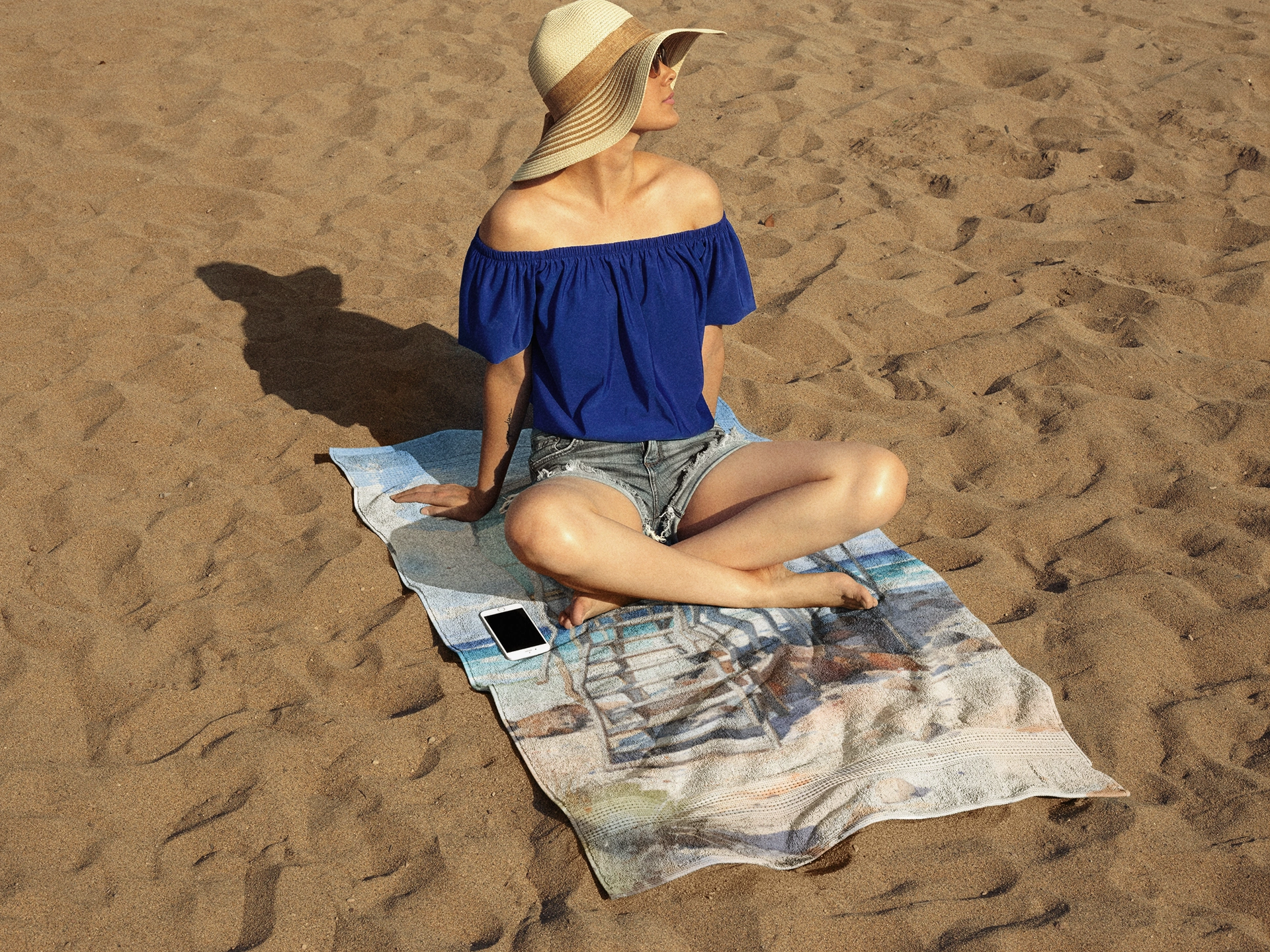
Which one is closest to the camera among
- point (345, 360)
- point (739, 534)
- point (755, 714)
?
point (755, 714)

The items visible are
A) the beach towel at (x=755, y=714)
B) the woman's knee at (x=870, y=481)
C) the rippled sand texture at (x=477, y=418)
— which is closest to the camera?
the rippled sand texture at (x=477, y=418)

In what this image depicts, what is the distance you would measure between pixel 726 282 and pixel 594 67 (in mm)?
655

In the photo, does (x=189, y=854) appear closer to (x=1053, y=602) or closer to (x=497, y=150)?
(x=1053, y=602)

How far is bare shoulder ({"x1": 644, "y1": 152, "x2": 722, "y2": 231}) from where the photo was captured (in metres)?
2.81

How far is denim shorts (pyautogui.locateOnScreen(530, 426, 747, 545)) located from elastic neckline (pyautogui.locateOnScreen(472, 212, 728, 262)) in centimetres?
47

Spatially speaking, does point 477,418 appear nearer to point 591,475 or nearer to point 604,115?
point 591,475

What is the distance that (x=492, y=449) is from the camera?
2.95 metres

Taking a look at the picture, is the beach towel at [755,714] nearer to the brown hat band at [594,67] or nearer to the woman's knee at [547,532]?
the woman's knee at [547,532]

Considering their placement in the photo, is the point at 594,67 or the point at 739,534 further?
the point at 739,534

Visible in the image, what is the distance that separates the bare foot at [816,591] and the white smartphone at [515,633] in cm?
58

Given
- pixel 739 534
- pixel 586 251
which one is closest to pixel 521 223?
pixel 586 251

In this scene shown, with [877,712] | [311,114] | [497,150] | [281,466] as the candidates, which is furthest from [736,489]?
[311,114]

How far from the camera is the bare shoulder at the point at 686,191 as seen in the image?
9.21 feet

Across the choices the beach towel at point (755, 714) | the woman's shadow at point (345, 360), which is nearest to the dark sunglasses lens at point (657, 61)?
the beach towel at point (755, 714)
